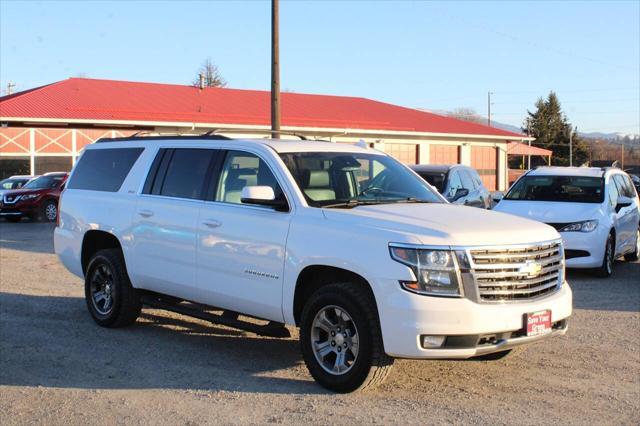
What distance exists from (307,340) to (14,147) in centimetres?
2669

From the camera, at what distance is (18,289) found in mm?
10539

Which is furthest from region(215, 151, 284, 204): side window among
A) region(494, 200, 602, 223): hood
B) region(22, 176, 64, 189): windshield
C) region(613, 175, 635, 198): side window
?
region(22, 176, 64, 189): windshield

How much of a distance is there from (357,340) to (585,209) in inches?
288

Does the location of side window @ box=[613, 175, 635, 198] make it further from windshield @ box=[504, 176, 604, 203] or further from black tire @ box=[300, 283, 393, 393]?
black tire @ box=[300, 283, 393, 393]

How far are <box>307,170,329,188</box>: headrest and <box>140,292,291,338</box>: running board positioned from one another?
1219 mm

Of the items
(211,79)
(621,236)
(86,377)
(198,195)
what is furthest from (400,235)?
(211,79)

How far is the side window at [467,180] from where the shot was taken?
15688mm

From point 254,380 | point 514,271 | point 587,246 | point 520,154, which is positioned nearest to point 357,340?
point 254,380

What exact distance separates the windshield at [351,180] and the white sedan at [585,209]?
5149 millimetres

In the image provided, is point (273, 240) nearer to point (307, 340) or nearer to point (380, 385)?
point (307, 340)

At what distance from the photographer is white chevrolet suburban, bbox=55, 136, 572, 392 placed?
5.37 metres

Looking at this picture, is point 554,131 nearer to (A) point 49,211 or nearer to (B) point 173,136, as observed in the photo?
(A) point 49,211

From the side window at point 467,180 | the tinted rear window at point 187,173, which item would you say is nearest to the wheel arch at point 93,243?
the tinted rear window at point 187,173

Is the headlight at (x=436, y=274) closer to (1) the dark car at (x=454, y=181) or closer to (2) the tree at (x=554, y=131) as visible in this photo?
(1) the dark car at (x=454, y=181)
